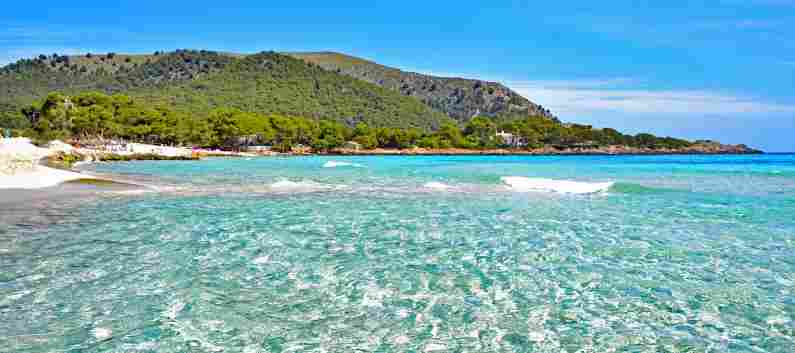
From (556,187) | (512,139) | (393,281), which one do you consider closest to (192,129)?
(556,187)

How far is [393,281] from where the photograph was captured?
30.1 ft

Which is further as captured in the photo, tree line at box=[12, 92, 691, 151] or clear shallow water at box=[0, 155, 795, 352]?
tree line at box=[12, 92, 691, 151]

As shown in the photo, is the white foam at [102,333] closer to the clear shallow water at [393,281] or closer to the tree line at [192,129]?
the clear shallow water at [393,281]

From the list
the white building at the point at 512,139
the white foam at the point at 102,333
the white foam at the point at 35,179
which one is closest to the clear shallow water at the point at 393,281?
the white foam at the point at 102,333

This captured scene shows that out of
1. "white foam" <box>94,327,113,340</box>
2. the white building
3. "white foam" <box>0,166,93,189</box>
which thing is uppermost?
the white building

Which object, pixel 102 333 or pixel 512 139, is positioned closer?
pixel 102 333

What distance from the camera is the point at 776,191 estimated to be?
2747 cm

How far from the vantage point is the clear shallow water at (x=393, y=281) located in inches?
258

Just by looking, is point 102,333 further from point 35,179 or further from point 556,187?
point 556,187

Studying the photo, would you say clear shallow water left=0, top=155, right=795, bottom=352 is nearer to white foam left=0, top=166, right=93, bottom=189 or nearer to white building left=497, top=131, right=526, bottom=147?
white foam left=0, top=166, right=93, bottom=189

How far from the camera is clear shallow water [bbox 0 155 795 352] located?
21.5ft

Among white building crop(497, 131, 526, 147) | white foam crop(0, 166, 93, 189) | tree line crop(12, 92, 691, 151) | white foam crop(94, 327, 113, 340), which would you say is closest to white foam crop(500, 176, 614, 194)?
white foam crop(0, 166, 93, 189)

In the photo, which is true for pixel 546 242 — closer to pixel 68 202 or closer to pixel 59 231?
pixel 59 231

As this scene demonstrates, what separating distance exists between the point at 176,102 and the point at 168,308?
181m
